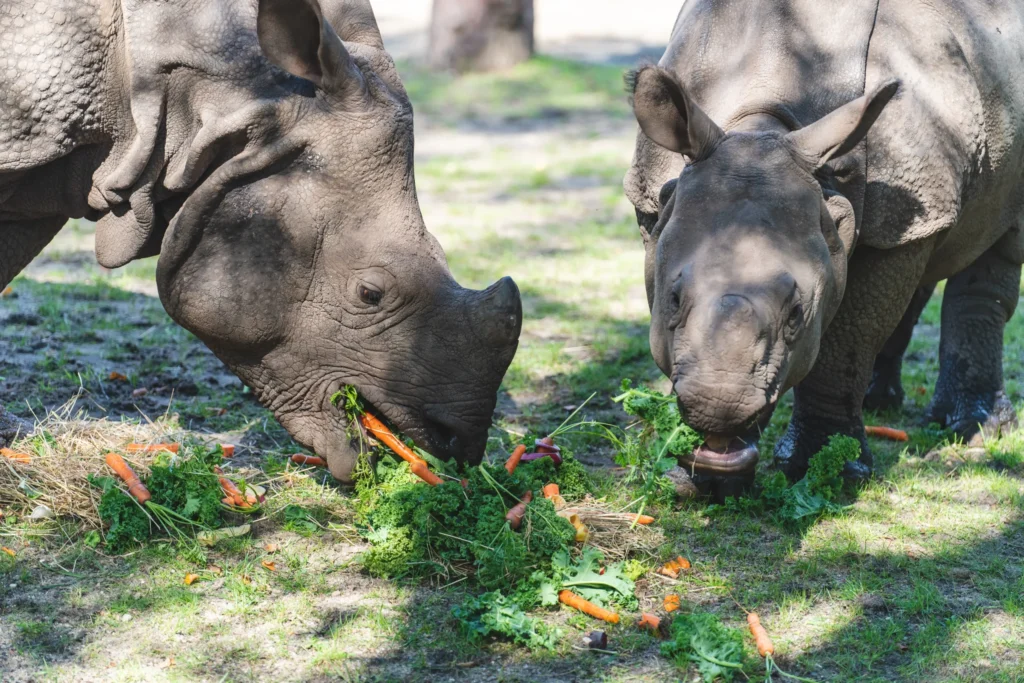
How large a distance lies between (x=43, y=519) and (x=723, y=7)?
12.5ft

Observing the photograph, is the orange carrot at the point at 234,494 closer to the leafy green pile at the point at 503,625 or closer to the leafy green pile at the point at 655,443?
the leafy green pile at the point at 503,625

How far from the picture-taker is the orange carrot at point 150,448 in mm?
6171

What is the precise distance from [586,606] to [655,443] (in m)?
1.17

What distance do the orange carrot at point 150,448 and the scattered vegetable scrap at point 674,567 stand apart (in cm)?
235

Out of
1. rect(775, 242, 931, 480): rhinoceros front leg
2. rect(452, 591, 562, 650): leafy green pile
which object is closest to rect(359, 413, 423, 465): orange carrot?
rect(452, 591, 562, 650): leafy green pile

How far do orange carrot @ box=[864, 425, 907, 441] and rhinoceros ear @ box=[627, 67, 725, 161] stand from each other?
2461mm

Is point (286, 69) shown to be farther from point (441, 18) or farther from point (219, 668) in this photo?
point (441, 18)

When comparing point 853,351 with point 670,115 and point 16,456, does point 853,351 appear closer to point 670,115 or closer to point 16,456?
point 670,115

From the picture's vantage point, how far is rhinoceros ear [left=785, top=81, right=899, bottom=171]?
5113 millimetres

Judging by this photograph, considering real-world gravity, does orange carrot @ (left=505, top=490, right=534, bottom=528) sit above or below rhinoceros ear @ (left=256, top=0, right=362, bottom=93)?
below

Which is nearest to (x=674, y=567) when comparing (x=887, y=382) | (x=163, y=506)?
(x=163, y=506)

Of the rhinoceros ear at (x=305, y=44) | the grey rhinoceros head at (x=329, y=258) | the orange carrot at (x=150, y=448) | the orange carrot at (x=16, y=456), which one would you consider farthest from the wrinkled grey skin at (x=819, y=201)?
the orange carrot at (x=16, y=456)

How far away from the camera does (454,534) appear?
17.6 ft

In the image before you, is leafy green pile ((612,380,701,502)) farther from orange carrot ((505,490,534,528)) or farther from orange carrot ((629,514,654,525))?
orange carrot ((505,490,534,528))
